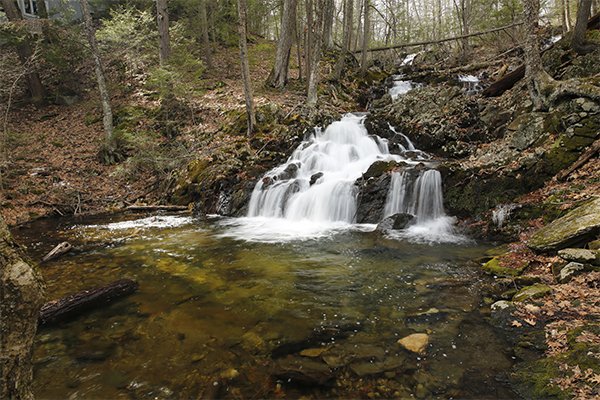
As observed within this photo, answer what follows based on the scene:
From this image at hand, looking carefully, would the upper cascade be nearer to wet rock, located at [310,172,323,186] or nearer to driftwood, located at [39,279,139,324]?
wet rock, located at [310,172,323,186]

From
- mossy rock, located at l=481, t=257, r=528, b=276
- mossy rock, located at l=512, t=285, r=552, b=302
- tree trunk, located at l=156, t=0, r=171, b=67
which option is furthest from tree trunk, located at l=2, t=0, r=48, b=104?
mossy rock, located at l=512, t=285, r=552, b=302

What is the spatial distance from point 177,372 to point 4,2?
24283 mm

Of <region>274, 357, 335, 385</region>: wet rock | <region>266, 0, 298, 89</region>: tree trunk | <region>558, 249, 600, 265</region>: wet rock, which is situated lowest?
<region>274, 357, 335, 385</region>: wet rock

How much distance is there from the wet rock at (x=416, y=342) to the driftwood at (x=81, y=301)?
4265 mm

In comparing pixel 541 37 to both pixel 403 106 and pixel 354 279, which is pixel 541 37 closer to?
pixel 403 106

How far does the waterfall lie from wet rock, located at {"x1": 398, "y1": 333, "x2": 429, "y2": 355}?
242 inches

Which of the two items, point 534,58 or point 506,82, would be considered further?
point 506,82

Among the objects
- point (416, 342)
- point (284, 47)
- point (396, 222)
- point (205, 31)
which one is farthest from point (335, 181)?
point (205, 31)

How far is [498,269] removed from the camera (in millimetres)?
4699

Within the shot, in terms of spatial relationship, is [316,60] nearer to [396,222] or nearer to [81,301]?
[396,222]

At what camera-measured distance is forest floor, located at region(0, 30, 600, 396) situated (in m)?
3.45

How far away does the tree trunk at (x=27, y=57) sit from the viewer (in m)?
16.4

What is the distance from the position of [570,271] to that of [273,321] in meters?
3.94

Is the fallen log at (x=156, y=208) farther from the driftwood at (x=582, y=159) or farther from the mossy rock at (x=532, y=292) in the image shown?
the driftwood at (x=582, y=159)
